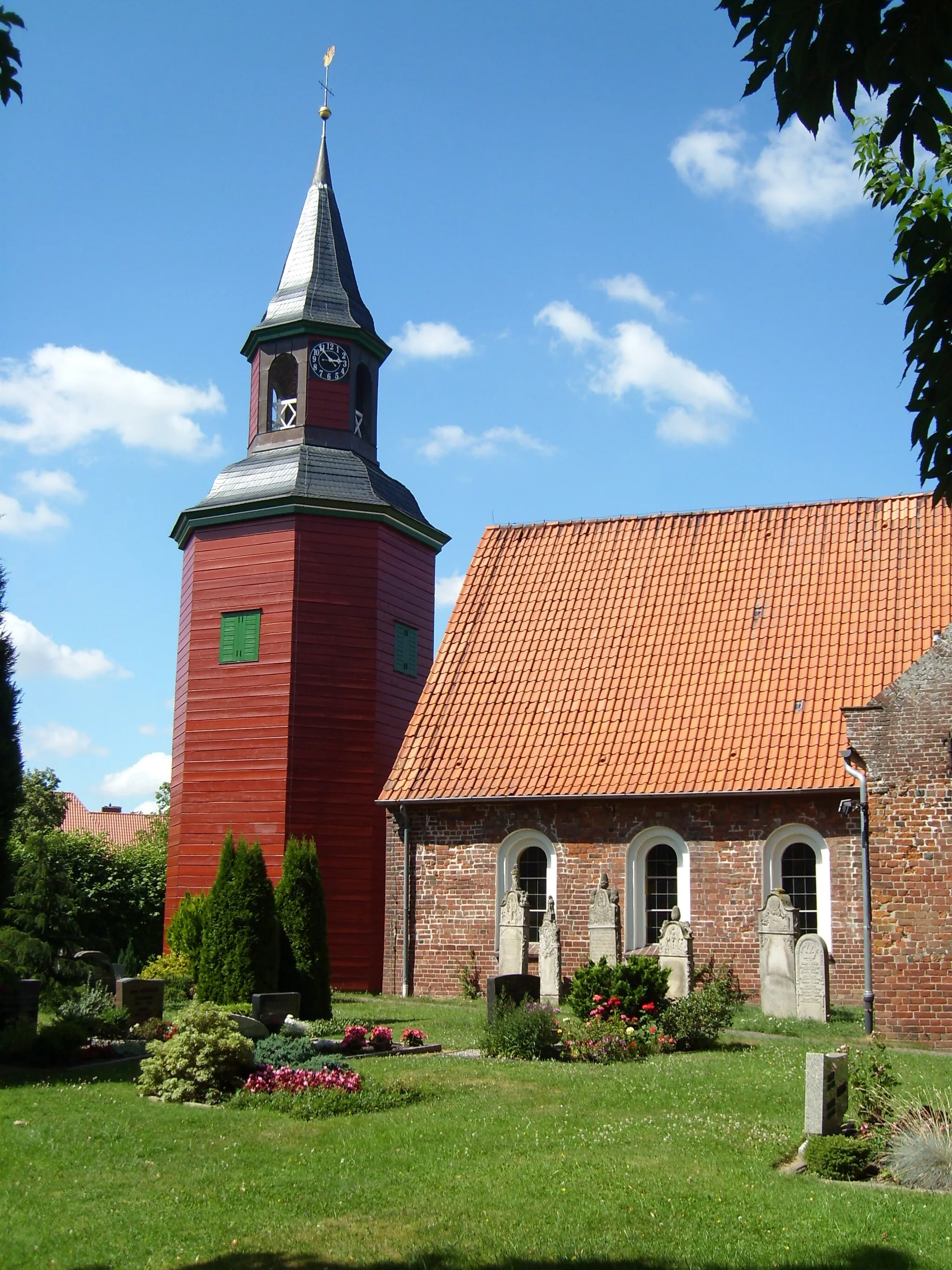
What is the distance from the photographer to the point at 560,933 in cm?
2150

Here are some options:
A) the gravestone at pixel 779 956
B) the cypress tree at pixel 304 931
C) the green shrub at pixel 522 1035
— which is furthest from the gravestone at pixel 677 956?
the cypress tree at pixel 304 931

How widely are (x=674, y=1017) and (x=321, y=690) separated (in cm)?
1194

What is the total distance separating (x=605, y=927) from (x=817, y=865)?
3.51 meters

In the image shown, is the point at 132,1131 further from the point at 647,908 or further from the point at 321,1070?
the point at 647,908

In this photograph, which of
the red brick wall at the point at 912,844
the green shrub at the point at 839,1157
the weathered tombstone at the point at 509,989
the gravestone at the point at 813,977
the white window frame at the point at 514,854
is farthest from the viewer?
the white window frame at the point at 514,854

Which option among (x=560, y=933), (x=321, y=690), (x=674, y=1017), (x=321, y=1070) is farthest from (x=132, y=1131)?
(x=321, y=690)

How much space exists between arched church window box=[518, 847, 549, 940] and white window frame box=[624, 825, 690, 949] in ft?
5.20

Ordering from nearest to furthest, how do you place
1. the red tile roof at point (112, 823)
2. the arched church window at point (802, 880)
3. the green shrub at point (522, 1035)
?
A: the green shrub at point (522, 1035)
the arched church window at point (802, 880)
the red tile roof at point (112, 823)

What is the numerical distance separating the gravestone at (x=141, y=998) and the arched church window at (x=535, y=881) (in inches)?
302

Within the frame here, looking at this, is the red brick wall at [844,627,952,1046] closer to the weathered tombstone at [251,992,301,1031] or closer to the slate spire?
the weathered tombstone at [251,992,301,1031]

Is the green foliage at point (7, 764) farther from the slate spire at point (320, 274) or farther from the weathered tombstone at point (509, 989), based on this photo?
the slate spire at point (320, 274)

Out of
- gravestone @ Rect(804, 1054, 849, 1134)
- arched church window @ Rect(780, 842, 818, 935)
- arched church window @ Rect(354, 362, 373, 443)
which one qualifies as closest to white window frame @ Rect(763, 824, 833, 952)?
arched church window @ Rect(780, 842, 818, 935)

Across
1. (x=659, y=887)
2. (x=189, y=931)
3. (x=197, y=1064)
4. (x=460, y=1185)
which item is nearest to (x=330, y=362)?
(x=189, y=931)

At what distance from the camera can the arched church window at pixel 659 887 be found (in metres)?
21.5
